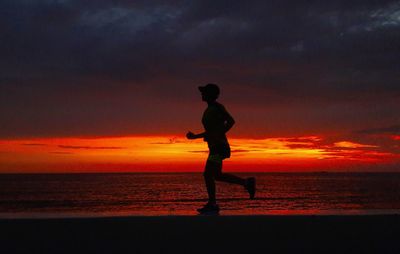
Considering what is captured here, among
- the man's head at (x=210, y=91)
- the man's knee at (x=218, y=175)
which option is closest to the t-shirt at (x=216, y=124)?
the man's head at (x=210, y=91)

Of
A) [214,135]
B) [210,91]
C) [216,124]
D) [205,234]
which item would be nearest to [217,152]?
[214,135]

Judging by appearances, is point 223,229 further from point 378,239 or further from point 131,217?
point 378,239

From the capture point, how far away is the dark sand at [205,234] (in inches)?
163

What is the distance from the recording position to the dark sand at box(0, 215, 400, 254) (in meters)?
4.13

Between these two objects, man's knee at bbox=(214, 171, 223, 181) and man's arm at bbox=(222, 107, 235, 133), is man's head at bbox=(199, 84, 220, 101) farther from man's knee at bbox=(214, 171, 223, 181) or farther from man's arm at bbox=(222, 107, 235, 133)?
man's knee at bbox=(214, 171, 223, 181)

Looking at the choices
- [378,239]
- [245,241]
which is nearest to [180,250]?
[245,241]

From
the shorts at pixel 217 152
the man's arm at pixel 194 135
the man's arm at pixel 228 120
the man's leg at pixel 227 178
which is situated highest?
the man's arm at pixel 228 120

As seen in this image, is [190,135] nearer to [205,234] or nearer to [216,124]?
[216,124]

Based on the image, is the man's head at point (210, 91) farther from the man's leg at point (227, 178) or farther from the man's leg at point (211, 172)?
the man's leg at point (227, 178)

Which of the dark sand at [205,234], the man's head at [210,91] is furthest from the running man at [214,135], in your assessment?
the dark sand at [205,234]

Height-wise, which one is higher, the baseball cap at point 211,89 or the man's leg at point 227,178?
the baseball cap at point 211,89

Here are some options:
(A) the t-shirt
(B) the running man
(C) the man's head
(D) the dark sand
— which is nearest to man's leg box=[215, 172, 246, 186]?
(B) the running man

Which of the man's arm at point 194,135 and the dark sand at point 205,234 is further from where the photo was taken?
the man's arm at point 194,135

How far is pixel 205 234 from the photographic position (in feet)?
14.0
